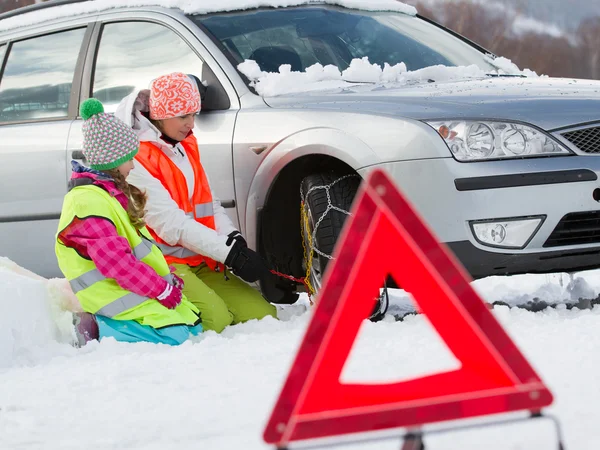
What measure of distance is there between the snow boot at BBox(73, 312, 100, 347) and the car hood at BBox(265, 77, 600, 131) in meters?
1.24

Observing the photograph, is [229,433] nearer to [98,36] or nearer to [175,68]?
[175,68]

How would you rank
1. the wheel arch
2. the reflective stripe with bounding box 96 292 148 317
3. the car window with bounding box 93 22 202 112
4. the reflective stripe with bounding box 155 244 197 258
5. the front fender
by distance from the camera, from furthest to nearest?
the car window with bounding box 93 22 202 112
the reflective stripe with bounding box 155 244 197 258
the wheel arch
the reflective stripe with bounding box 96 292 148 317
the front fender

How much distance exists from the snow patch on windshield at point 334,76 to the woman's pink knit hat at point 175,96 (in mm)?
300

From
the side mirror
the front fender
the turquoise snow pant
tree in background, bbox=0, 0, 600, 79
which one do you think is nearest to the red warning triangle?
the front fender

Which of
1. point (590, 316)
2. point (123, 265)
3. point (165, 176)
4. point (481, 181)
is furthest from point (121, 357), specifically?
point (590, 316)

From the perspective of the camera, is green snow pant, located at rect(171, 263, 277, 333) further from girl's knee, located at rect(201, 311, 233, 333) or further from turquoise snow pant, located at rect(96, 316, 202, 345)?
turquoise snow pant, located at rect(96, 316, 202, 345)

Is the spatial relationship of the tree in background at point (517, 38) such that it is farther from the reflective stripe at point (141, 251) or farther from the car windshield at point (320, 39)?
the reflective stripe at point (141, 251)

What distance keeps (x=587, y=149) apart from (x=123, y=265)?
1.92 meters

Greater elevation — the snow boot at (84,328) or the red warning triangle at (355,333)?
the red warning triangle at (355,333)

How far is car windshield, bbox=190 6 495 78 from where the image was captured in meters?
5.07

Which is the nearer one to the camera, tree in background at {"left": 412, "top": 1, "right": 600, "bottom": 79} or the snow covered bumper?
the snow covered bumper

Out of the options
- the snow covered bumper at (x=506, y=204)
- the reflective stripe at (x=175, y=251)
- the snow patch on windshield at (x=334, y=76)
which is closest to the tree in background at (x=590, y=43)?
the snow patch on windshield at (x=334, y=76)

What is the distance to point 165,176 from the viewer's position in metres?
4.85

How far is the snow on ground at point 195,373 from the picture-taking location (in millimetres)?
2879
